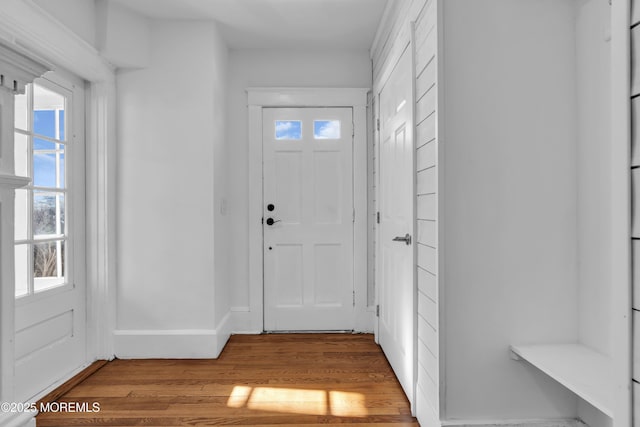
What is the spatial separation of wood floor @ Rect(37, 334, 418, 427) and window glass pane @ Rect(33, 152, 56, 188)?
125 centimetres

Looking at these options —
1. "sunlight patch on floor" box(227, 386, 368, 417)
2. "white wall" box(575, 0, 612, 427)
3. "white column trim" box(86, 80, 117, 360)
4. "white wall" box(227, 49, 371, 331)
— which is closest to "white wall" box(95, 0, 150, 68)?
"white column trim" box(86, 80, 117, 360)

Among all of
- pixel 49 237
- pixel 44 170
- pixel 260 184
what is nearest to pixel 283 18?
pixel 260 184

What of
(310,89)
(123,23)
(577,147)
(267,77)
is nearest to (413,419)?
(577,147)

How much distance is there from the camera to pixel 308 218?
3.32 metres

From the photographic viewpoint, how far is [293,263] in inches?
131

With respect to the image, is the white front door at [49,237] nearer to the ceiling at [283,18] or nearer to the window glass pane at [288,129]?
the ceiling at [283,18]

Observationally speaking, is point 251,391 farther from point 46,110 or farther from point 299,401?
point 46,110

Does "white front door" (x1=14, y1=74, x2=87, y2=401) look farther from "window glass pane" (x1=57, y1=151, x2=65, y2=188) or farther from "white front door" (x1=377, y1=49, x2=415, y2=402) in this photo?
"white front door" (x1=377, y1=49, x2=415, y2=402)

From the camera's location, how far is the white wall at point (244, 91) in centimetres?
331

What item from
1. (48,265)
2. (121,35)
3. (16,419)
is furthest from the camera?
(121,35)

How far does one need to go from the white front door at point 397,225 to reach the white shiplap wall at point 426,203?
7cm

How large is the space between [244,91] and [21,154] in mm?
1703

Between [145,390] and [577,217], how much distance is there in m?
2.42

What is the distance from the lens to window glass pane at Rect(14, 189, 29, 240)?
211 cm
